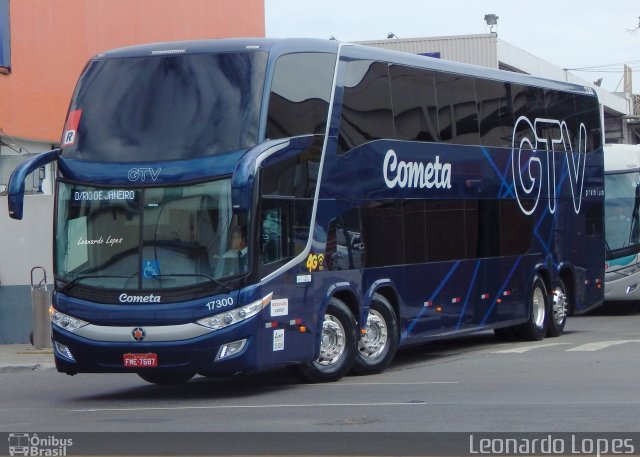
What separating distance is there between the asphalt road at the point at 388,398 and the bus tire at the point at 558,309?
239 centimetres

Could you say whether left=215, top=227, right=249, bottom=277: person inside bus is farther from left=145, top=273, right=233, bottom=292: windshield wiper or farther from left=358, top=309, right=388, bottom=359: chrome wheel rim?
left=358, top=309, right=388, bottom=359: chrome wheel rim

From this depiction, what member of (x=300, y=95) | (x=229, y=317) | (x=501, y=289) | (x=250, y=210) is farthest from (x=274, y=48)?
(x=501, y=289)

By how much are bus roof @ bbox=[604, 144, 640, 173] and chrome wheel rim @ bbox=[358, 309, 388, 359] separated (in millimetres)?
13982

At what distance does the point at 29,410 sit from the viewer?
13.6 meters

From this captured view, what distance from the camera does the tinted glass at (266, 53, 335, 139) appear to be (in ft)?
47.1

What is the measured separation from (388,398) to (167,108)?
4.03 metres

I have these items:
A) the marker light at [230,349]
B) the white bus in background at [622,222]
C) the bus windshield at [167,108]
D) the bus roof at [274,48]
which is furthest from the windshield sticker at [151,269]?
the white bus in background at [622,222]

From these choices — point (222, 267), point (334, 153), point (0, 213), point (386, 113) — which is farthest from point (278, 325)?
point (0, 213)

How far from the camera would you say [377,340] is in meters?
16.5

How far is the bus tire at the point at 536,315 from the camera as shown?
21078mm

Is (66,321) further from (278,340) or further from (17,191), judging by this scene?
(278,340)

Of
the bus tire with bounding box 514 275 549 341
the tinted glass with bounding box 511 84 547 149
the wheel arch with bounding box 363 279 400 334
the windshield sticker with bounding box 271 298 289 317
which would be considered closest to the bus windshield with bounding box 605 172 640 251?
the bus tire with bounding box 514 275 549 341

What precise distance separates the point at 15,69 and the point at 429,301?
13055 millimetres

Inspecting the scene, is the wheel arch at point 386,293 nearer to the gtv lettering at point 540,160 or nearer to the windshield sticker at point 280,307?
the windshield sticker at point 280,307
